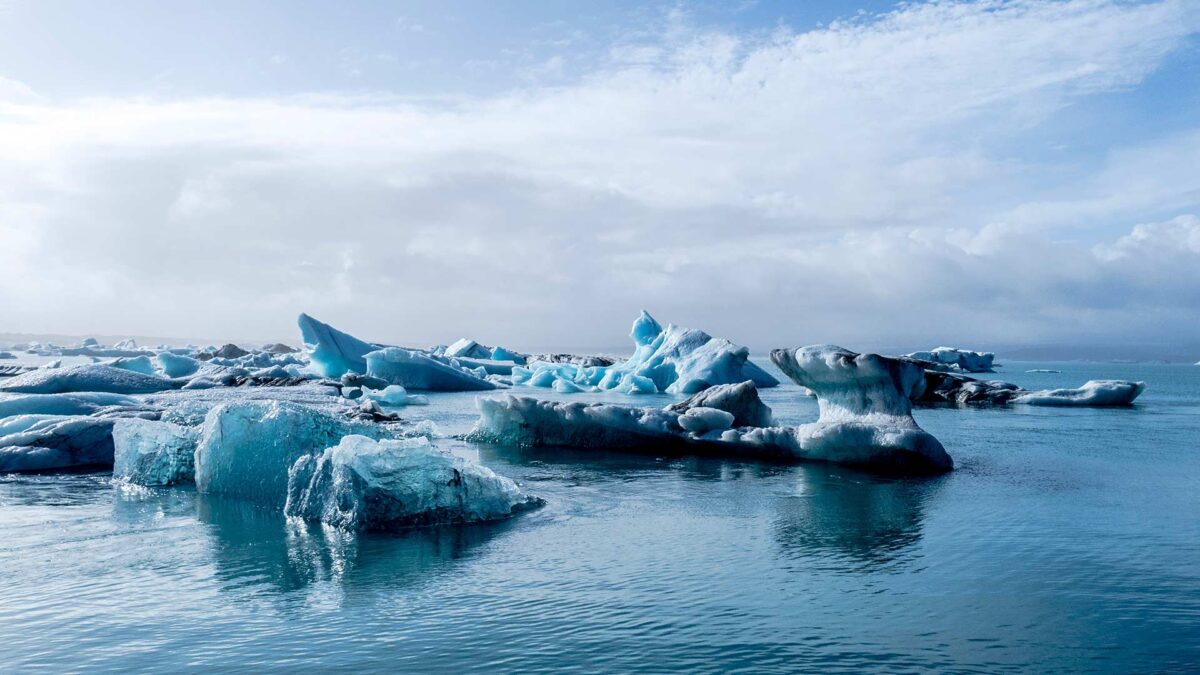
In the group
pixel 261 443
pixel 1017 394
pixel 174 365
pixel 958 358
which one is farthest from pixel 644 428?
pixel 958 358

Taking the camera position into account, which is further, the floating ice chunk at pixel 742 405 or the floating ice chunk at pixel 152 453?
the floating ice chunk at pixel 742 405

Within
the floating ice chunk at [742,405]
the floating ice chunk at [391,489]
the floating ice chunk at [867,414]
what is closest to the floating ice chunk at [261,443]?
the floating ice chunk at [391,489]

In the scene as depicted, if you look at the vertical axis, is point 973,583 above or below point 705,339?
below

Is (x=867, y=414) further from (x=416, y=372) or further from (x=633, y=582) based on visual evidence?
(x=416, y=372)

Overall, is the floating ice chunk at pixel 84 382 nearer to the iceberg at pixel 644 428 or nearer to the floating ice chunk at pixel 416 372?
the floating ice chunk at pixel 416 372

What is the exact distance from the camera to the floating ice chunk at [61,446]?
10.4 metres

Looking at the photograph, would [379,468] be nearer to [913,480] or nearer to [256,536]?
[256,536]

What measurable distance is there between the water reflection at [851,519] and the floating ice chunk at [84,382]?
644 inches

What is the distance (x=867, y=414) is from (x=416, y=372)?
61.7 ft

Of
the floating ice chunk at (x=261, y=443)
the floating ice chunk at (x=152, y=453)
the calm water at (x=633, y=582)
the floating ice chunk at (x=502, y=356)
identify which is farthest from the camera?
the floating ice chunk at (x=502, y=356)

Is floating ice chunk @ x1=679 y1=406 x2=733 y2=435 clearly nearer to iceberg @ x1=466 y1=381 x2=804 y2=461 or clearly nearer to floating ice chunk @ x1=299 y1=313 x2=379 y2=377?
iceberg @ x1=466 y1=381 x2=804 y2=461

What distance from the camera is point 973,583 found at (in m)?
5.95

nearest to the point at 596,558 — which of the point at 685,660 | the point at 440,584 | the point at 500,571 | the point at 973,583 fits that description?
the point at 500,571

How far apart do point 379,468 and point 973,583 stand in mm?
4443
